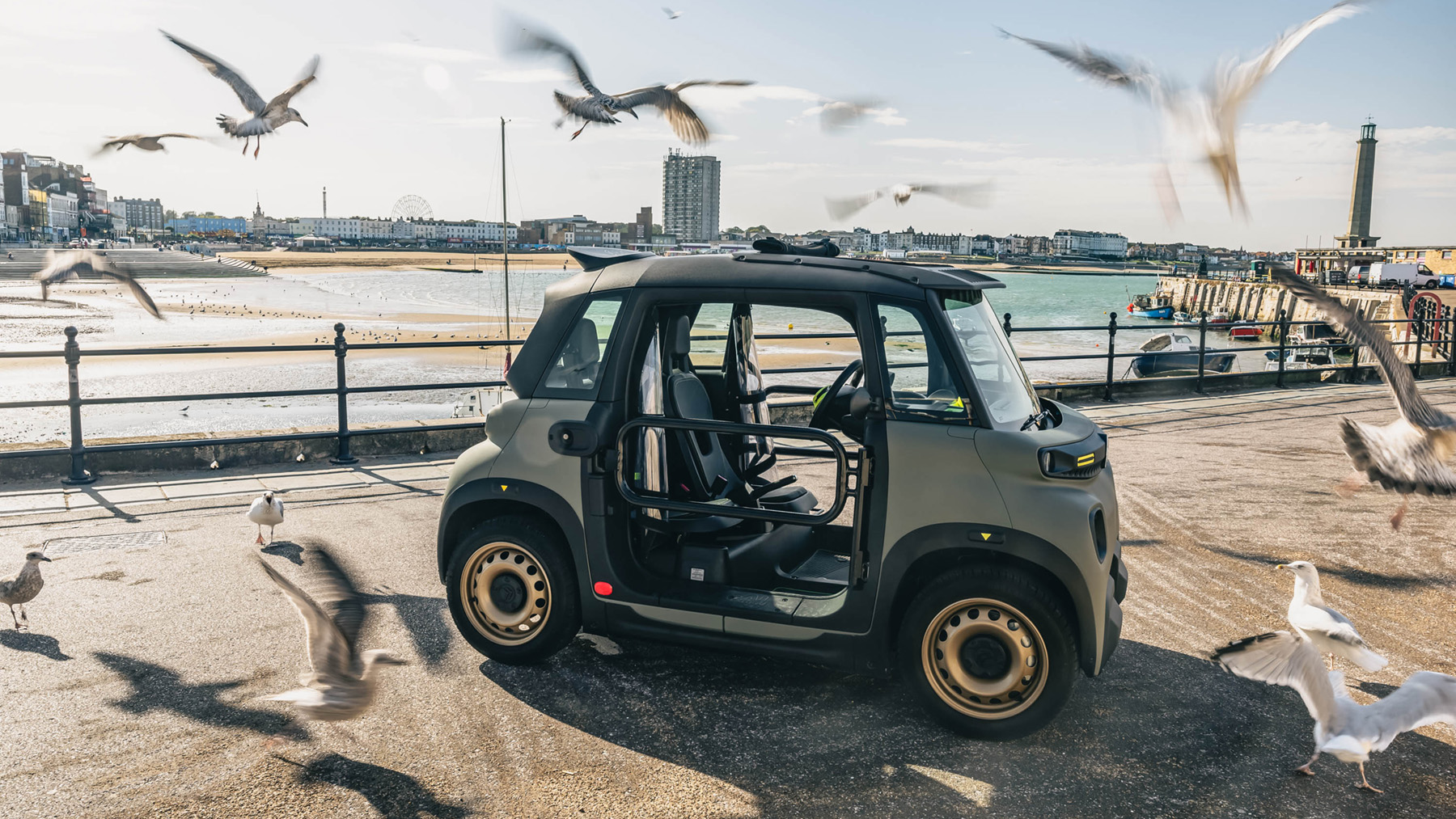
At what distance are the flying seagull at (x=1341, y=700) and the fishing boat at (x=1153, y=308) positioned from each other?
83.4m

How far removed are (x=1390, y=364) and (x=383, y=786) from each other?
210 inches

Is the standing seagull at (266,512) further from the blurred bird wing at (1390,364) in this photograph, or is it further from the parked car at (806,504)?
the blurred bird wing at (1390,364)

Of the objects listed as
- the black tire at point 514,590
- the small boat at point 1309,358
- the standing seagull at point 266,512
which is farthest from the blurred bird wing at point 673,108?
the small boat at point 1309,358

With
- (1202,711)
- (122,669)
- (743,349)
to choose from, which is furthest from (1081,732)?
(122,669)

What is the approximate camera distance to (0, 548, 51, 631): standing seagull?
5.41m

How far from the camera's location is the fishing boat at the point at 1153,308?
81.8 metres

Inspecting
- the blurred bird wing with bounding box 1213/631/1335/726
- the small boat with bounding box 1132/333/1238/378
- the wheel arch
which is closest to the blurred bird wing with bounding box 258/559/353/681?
the wheel arch

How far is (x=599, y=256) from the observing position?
5090mm

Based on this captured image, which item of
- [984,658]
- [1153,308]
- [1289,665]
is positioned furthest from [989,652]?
[1153,308]

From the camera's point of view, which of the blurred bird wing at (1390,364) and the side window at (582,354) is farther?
the blurred bird wing at (1390,364)

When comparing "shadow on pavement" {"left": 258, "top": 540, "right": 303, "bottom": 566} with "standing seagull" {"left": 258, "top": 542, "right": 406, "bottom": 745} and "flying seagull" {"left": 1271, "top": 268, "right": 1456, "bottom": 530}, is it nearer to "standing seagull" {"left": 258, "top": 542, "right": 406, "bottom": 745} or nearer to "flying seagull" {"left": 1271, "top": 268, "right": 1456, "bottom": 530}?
"standing seagull" {"left": 258, "top": 542, "right": 406, "bottom": 745}

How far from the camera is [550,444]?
4754 mm

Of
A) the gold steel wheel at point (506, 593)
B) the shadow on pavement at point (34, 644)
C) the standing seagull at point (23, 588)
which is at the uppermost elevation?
the gold steel wheel at point (506, 593)

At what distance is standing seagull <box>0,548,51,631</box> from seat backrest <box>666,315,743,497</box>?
369 centimetres
